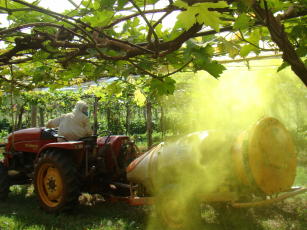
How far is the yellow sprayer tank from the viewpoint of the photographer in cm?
394

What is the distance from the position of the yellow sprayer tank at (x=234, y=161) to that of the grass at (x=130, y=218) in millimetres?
866

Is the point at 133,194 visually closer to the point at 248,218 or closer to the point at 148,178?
the point at 148,178

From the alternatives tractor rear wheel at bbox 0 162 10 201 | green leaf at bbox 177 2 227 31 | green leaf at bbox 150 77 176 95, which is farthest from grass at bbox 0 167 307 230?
green leaf at bbox 177 2 227 31

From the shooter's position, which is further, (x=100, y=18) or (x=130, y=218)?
(x=130, y=218)

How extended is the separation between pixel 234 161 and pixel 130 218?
2141 millimetres

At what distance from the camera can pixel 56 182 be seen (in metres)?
5.82

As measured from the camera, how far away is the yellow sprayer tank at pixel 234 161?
3.94 m

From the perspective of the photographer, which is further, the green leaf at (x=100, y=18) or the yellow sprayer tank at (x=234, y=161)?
the yellow sprayer tank at (x=234, y=161)

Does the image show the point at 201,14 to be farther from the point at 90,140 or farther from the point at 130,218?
the point at 90,140

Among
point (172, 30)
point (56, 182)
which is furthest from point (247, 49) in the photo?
point (56, 182)

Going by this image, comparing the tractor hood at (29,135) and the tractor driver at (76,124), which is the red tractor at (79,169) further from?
the tractor hood at (29,135)

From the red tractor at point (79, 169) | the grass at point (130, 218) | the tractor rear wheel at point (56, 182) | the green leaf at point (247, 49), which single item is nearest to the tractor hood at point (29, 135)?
the red tractor at point (79, 169)

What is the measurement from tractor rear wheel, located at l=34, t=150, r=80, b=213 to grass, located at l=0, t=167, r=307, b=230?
178 millimetres

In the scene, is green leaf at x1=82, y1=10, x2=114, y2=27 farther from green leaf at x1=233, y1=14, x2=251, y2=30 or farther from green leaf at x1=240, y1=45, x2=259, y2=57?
green leaf at x1=240, y1=45, x2=259, y2=57
